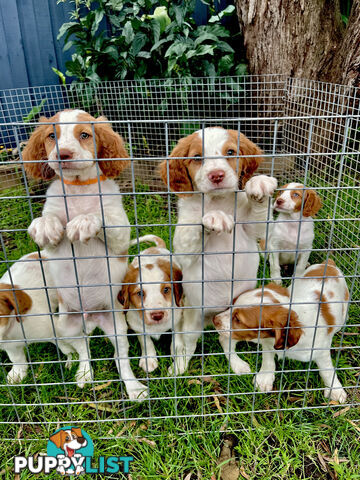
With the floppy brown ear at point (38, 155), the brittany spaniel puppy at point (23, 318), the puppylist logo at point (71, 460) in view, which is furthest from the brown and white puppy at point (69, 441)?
the floppy brown ear at point (38, 155)

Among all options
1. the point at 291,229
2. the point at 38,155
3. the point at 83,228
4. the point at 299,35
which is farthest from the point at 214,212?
the point at 299,35

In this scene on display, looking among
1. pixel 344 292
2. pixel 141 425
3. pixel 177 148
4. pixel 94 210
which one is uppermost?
pixel 177 148

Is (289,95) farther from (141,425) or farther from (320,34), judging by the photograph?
(141,425)

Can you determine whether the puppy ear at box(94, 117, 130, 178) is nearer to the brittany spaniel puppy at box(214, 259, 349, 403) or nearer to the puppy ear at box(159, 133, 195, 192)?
the puppy ear at box(159, 133, 195, 192)

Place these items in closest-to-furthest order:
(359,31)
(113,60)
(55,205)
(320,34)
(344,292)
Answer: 1. (55,205)
2. (344,292)
3. (359,31)
4. (320,34)
5. (113,60)

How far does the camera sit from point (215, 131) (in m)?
2.05

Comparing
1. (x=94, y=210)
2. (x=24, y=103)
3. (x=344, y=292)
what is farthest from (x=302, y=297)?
(x=24, y=103)

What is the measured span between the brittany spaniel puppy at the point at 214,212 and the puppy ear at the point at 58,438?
70 cm

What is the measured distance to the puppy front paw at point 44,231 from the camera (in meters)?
1.85

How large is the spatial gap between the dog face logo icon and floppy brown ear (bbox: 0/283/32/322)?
66 cm

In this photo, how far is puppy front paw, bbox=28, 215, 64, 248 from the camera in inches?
72.9

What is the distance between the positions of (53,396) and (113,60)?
164 inches

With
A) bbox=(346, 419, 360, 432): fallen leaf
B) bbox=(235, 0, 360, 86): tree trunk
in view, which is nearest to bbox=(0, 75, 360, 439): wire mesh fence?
bbox=(346, 419, 360, 432): fallen leaf

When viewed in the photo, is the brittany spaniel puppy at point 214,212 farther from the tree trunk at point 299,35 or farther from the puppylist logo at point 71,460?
the tree trunk at point 299,35
